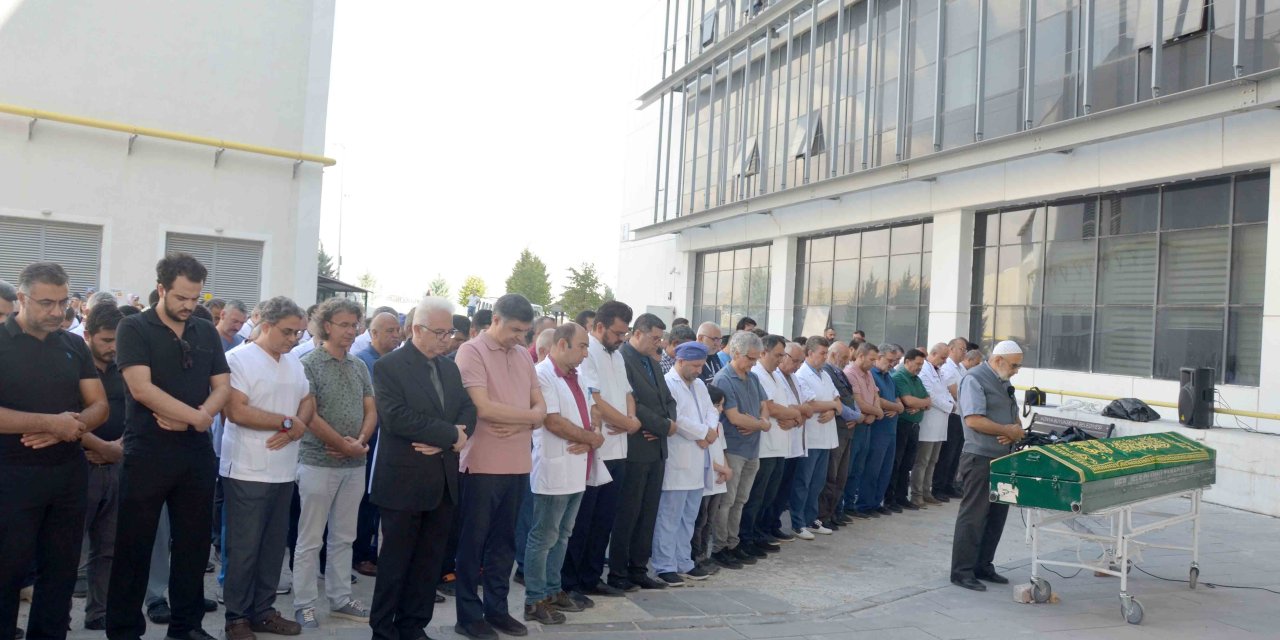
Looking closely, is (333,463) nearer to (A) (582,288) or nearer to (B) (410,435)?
(B) (410,435)

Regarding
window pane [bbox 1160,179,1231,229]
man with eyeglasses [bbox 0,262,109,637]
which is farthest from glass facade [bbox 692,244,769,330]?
man with eyeglasses [bbox 0,262,109,637]

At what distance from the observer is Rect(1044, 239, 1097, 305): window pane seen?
55.3ft

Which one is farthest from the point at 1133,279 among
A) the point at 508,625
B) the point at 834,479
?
the point at 508,625

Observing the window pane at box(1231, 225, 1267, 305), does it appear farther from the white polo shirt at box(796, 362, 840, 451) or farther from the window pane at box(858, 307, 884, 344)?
the window pane at box(858, 307, 884, 344)

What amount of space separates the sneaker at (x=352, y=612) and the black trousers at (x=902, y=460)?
23.8 feet

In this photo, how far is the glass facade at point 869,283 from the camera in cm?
2106

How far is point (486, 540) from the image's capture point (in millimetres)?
5746

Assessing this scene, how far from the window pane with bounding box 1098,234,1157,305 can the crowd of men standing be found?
962 cm

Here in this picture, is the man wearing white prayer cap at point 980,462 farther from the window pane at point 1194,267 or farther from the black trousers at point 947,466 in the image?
the window pane at point 1194,267

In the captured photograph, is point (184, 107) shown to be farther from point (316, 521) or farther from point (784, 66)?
point (784, 66)

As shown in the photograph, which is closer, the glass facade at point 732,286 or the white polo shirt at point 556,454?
the white polo shirt at point 556,454

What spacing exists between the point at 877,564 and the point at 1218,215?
33.0ft

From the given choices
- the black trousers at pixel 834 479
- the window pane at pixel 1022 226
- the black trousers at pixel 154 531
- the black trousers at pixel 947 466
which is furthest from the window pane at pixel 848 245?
the black trousers at pixel 154 531

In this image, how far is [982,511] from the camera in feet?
24.7
